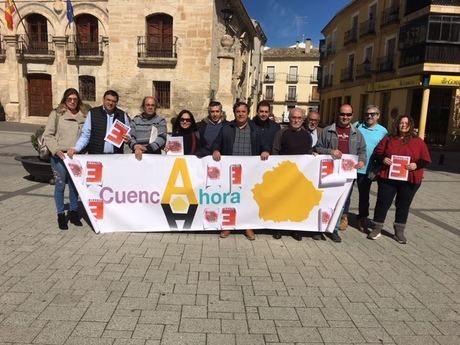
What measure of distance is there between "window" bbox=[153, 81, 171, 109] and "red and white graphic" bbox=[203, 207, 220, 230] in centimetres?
1871

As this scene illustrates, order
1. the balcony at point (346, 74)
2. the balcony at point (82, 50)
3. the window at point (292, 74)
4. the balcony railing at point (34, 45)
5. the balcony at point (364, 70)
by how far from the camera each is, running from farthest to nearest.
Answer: the window at point (292, 74) < the balcony at point (346, 74) < the balcony at point (364, 70) < the balcony railing at point (34, 45) < the balcony at point (82, 50)

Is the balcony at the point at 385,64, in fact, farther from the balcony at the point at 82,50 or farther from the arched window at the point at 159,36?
the balcony at the point at 82,50

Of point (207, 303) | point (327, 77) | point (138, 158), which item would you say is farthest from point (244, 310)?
point (327, 77)

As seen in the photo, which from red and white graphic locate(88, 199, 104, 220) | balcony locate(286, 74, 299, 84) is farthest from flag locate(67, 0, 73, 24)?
balcony locate(286, 74, 299, 84)

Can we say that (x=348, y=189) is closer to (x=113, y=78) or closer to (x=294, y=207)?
(x=294, y=207)

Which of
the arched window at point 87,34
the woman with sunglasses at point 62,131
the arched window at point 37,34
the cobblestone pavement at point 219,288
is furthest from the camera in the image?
the arched window at point 37,34

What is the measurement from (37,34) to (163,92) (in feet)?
29.9

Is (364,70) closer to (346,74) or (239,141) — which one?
(346,74)

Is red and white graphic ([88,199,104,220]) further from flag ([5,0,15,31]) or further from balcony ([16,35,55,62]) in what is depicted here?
flag ([5,0,15,31])

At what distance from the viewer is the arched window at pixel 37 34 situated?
2373 centimetres

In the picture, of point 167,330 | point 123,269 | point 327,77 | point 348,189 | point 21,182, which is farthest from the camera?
point 327,77

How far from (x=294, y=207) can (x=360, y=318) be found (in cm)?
210

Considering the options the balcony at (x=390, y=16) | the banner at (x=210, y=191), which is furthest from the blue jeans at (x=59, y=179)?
the balcony at (x=390, y=16)

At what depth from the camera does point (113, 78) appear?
22.8 m
